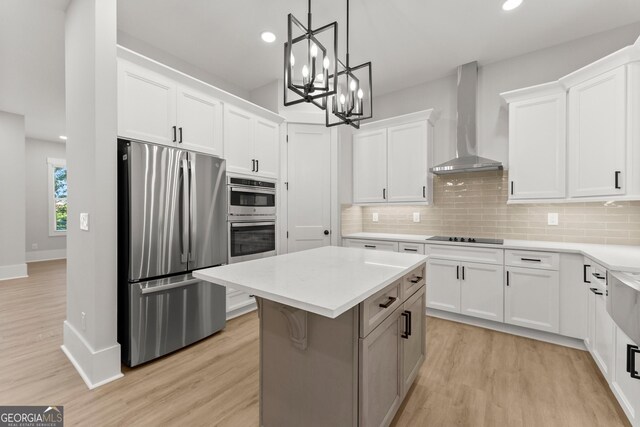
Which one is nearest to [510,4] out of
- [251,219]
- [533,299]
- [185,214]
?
[533,299]

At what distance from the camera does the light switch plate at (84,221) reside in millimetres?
2070

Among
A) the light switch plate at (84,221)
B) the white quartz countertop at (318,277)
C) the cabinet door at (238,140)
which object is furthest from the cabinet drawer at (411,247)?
the light switch plate at (84,221)

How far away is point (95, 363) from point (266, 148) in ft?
8.75

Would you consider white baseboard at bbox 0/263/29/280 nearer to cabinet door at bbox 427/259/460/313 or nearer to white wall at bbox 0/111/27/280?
white wall at bbox 0/111/27/280

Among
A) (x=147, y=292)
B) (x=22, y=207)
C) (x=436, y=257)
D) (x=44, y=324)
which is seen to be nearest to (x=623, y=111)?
(x=436, y=257)

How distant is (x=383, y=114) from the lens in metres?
4.27

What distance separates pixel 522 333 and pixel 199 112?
397cm

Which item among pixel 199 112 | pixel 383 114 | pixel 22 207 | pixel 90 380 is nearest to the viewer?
pixel 90 380

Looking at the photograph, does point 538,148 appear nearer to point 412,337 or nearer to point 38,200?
point 412,337

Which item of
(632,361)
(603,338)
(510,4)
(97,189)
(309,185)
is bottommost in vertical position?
(603,338)

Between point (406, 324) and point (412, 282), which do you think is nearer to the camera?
point (406, 324)

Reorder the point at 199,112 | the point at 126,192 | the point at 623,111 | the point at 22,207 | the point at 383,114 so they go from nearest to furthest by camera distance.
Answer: the point at 126,192
the point at 623,111
the point at 199,112
the point at 383,114
the point at 22,207

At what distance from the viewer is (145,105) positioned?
2.37 metres

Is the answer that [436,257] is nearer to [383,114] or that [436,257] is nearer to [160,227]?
[383,114]
